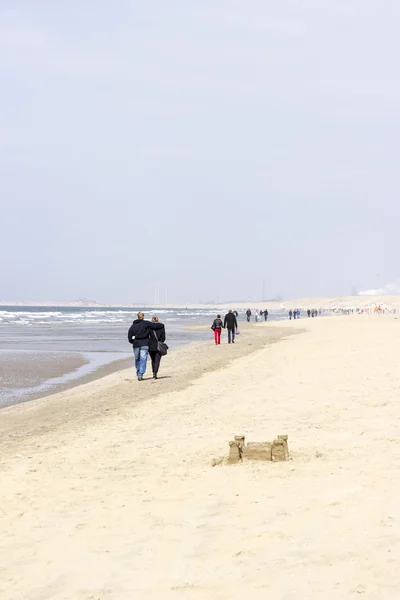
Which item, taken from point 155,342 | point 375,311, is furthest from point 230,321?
point 375,311

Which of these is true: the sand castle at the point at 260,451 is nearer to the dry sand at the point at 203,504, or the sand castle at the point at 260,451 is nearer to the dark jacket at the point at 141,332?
the dry sand at the point at 203,504

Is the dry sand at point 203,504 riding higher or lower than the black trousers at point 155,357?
lower

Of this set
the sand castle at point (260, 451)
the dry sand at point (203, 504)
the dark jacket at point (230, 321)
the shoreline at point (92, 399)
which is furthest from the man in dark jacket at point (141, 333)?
the dark jacket at point (230, 321)

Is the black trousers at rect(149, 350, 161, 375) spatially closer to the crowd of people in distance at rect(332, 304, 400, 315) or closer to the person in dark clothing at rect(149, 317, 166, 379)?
the person in dark clothing at rect(149, 317, 166, 379)

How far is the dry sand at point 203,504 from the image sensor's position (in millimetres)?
5121

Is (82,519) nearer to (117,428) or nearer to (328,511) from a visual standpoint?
(328,511)

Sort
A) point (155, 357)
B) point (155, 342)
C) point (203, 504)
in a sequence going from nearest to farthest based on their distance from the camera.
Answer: point (203, 504), point (155, 342), point (155, 357)

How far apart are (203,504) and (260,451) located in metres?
1.65

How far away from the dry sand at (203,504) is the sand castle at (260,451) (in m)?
0.16

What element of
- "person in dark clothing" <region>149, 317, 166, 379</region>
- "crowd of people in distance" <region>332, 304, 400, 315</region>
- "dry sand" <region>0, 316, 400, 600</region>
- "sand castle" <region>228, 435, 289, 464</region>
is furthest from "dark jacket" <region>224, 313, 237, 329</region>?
"crowd of people in distance" <region>332, 304, 400, 315</region>

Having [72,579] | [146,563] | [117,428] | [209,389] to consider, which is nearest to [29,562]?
[72,579]

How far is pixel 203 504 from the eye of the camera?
22.8ft

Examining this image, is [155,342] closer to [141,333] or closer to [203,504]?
[141,333]

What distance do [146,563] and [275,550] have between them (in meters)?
0.96
